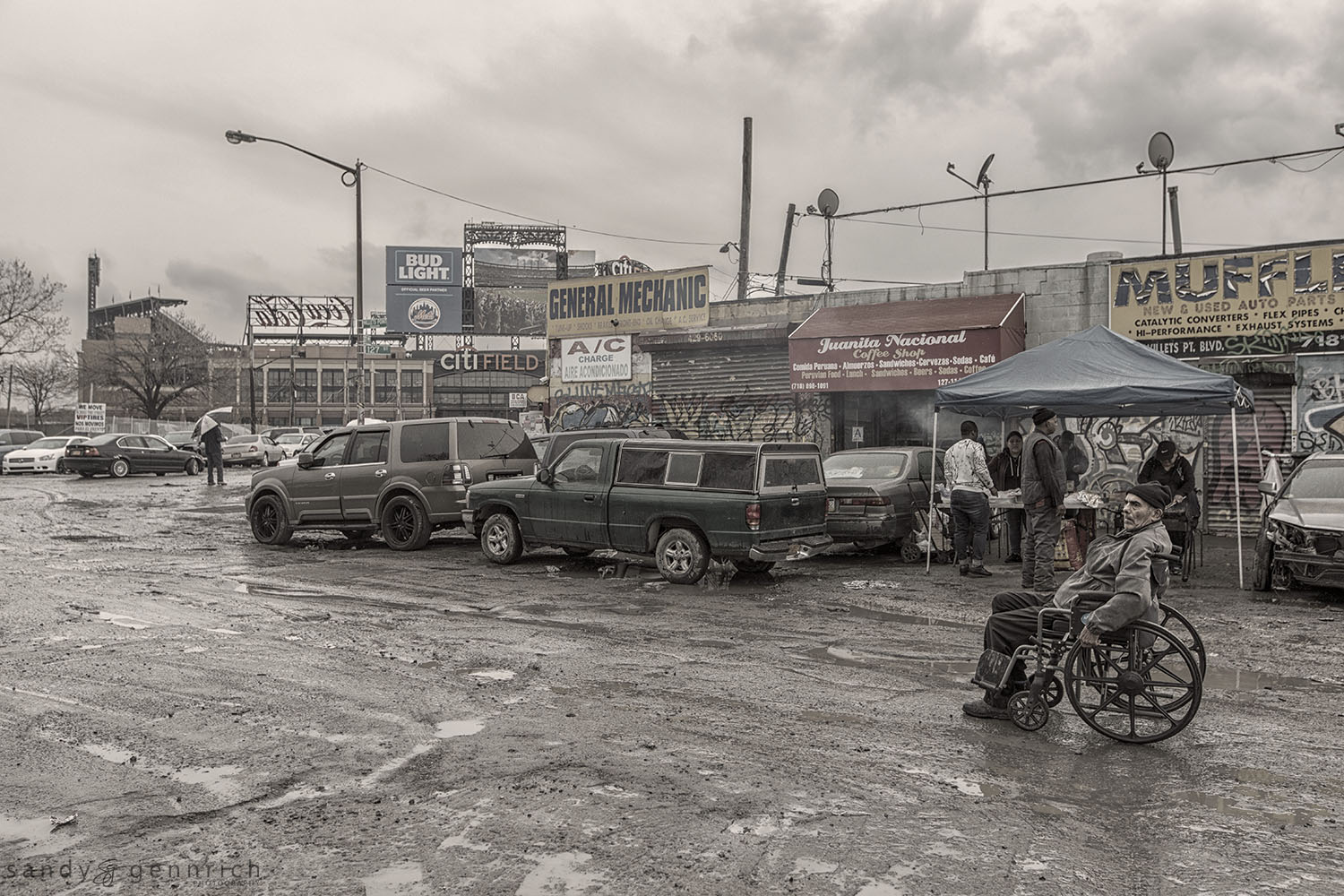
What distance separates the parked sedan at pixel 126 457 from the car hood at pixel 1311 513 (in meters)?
29.8

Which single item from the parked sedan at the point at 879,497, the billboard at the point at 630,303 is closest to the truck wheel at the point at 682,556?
the parked sedan at the point at 879,497

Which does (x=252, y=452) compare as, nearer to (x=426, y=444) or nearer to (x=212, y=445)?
(x=212, y=445)

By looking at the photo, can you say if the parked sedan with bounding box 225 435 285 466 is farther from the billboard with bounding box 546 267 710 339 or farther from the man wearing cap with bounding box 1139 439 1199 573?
the man wearing cap with bounding box 1139 439 1199 573

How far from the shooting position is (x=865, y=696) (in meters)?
6.53

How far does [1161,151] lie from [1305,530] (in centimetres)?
1111

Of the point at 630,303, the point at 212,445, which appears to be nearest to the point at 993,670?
the point at 630,303

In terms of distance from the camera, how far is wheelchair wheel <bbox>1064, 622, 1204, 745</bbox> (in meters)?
5.55

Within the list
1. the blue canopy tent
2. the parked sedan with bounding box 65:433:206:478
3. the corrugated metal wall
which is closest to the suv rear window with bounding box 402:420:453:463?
the blue canopy tent

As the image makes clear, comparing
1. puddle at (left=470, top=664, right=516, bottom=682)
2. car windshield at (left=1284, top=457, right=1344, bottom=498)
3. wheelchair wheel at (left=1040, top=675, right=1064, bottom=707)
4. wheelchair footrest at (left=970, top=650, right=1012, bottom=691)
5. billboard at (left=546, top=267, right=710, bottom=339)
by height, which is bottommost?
puddle at (left=470, top=664, right=516, bottom=682)

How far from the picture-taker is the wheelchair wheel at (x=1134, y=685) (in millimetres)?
5551

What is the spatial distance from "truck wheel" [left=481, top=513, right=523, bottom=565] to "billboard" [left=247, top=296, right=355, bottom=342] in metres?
82.0

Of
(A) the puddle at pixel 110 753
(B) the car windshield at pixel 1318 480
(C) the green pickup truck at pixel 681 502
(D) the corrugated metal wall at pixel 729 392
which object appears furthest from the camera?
(D) the corrugated metal wall at pixel 729 392

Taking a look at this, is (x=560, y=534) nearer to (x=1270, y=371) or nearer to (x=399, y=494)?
(x=399, y=494)

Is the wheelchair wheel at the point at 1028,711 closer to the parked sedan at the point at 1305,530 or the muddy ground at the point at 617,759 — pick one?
the muddy ground at the point at 617,759
